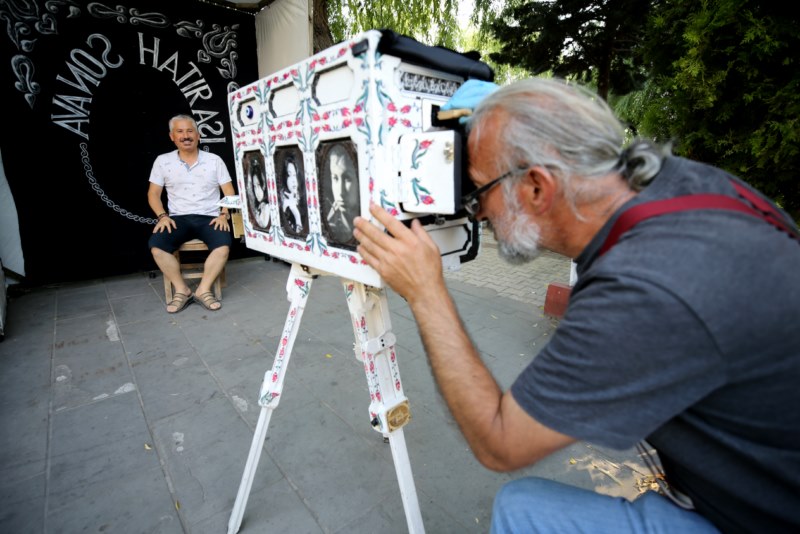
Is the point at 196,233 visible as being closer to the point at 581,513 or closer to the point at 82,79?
the point at 82,79

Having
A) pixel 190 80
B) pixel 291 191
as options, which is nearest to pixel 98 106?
pixel 190 80

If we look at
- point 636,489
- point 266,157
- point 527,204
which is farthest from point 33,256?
point 636,489

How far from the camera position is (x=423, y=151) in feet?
2.88

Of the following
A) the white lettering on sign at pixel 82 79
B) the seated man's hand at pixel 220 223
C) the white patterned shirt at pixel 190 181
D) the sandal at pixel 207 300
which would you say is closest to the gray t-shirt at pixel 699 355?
the sandal at pixel 207 300

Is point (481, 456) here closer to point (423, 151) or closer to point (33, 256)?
point (423, 151)

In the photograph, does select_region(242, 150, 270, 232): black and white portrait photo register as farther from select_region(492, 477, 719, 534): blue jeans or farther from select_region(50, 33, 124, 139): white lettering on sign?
select_region(50, 33, 124, 139): white lettering on sign

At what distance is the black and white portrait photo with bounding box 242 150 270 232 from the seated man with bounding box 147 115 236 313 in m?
2.49

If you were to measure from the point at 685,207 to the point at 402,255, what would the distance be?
0.54 metres

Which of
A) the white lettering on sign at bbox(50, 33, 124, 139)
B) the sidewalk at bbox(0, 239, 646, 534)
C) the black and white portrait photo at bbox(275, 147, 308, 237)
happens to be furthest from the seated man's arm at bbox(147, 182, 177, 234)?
the black and white portrait photo at bbox(275, 147, 308, 237)

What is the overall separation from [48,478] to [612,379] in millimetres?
2263

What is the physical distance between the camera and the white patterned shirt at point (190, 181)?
12.0 feet

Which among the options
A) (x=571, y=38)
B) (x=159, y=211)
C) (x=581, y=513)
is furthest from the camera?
(x=571, y=38)

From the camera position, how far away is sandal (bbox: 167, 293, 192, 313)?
3523mm

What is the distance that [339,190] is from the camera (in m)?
1.02
